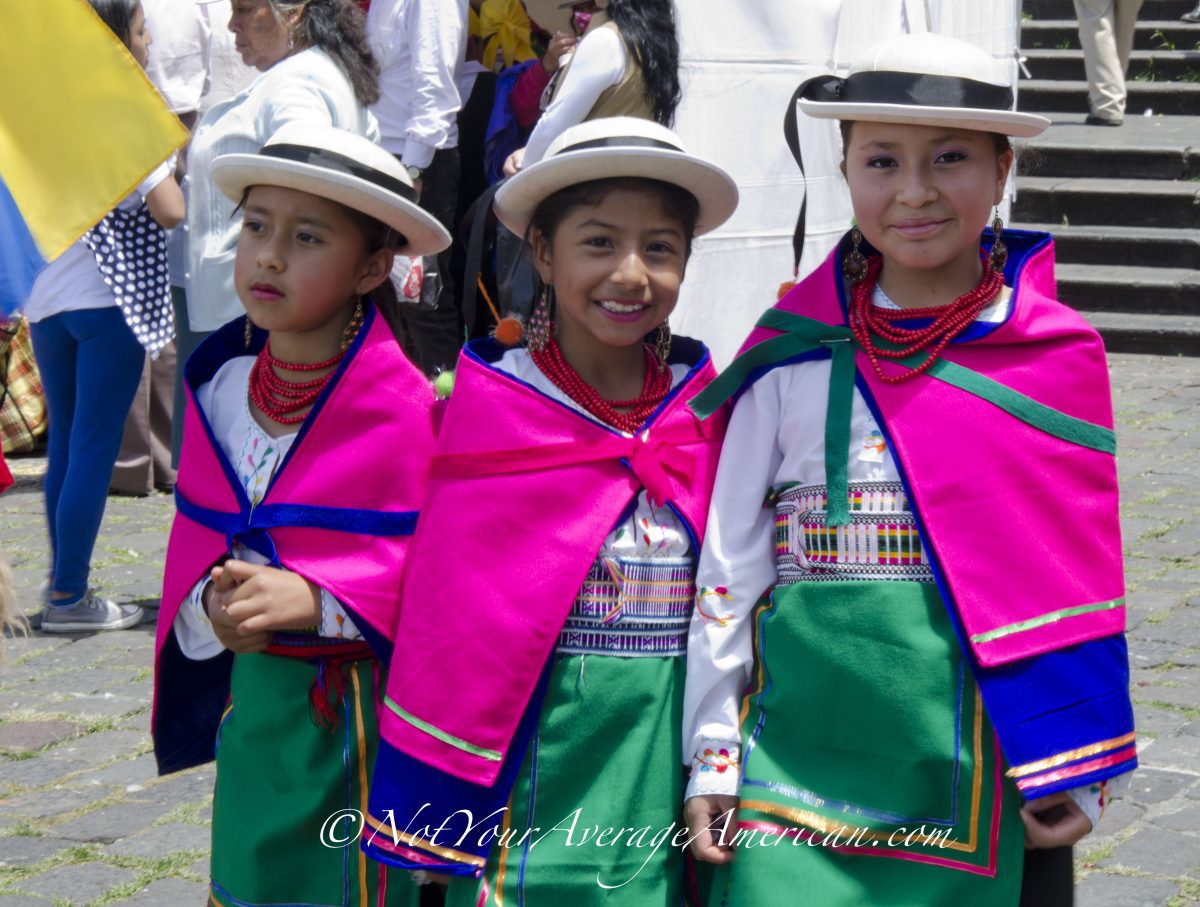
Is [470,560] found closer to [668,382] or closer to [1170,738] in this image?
[668,382]

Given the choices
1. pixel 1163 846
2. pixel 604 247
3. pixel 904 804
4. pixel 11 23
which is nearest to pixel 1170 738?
pixel 1163 846

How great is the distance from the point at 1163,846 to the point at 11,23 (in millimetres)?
3246

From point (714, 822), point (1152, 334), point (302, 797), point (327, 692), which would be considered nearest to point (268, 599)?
point (327, 692)

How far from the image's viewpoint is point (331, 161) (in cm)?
290

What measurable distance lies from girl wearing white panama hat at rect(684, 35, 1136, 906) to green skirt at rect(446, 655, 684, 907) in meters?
0.10

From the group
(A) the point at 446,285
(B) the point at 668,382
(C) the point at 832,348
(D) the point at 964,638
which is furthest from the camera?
(A) the point at 446,285

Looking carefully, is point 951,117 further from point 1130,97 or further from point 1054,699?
point 1130,97

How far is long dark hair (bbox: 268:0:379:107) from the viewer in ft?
18.2

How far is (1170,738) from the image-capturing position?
4703 millimetres

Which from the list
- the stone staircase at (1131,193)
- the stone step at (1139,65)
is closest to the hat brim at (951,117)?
the stone staircase at (1131,193)

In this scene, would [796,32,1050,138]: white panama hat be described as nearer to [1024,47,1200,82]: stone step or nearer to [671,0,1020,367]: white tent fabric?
[671,0,1020,367]: white tent fabric

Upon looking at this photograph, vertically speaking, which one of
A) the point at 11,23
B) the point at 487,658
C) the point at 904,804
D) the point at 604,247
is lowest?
the point at 904,804

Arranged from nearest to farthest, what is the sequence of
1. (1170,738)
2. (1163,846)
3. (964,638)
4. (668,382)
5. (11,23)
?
(964,638) → (668,382) → (11,23) → (1163,846) → (1170,738)

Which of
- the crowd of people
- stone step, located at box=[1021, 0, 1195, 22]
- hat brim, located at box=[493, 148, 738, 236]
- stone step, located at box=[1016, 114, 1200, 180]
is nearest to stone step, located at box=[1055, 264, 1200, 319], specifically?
stone step, located at box=[1016, 114, 1200, 180]
